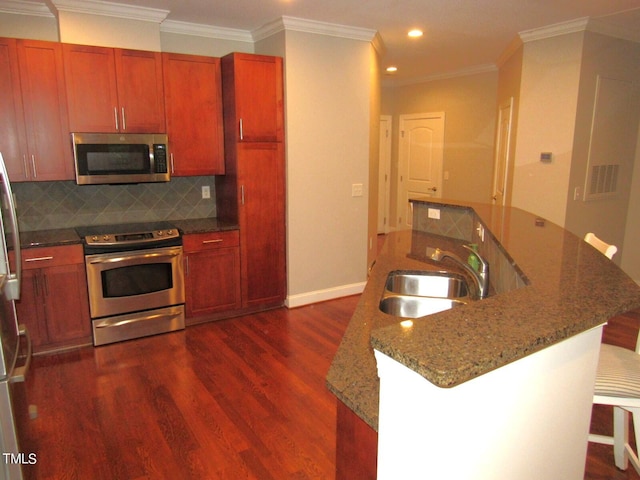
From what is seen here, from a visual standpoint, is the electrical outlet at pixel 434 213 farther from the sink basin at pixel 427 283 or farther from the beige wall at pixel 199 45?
the beige wall at pixel 199 45

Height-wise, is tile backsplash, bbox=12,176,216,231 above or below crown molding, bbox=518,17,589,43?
below

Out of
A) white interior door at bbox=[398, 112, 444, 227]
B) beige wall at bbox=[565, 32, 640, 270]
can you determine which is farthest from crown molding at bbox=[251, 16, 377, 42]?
white interior door at bbox=[398, 112, 444, 227]

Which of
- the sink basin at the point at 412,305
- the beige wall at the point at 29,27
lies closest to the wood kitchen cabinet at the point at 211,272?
the beige wall at the point at 29,27

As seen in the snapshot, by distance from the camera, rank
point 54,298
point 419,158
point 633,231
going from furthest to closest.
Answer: point 419,158 < point 633,231 < point 54,298

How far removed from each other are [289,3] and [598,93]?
3012mm

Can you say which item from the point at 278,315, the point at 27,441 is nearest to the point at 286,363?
the point at 278,315

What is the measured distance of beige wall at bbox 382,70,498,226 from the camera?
6168 mm

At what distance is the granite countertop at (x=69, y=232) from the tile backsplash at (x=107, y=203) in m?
0.10

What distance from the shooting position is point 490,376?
0.91m

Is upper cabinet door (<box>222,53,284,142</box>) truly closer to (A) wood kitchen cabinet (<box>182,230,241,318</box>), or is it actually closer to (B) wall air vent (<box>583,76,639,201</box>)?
(A) wood kitchen cabinet (<box>182,230,241,318</box>)

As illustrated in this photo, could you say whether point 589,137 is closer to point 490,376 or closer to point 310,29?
point 310,29

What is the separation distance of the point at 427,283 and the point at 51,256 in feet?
9.04

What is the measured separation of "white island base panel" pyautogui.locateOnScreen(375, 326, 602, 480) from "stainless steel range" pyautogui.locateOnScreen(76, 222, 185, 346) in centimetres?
313

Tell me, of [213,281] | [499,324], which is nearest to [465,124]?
[213,281]
